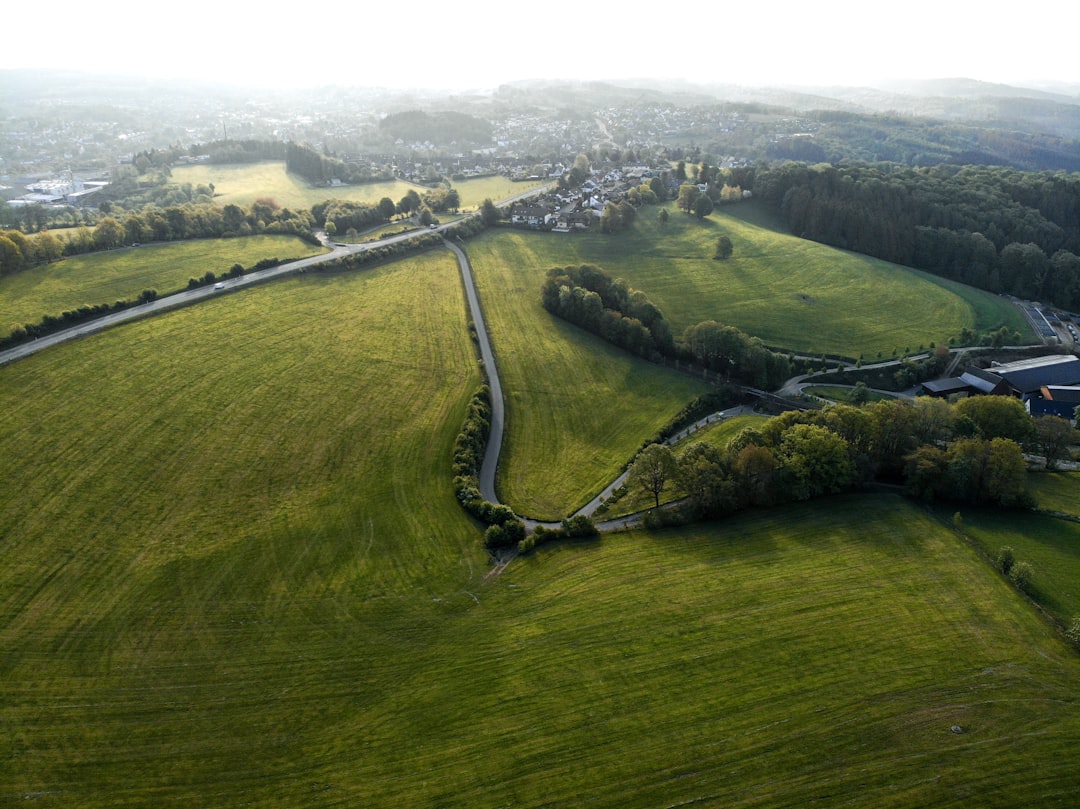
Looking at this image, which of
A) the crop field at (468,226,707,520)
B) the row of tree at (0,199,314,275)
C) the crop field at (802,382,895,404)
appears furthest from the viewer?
the row of tree at (0,199,314,275)

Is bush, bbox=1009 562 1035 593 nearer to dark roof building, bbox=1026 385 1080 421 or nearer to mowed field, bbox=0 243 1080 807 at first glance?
mowed field, bbox=0 243 1080 807

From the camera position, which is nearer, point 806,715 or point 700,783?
point 700,783

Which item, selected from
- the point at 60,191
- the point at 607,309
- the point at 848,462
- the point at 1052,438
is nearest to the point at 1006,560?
the point at 848,462

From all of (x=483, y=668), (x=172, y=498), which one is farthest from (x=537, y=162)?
(x=483, y=668)

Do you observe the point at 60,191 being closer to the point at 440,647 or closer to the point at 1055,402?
the point at 440,647

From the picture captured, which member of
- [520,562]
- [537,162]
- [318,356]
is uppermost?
[537,162]

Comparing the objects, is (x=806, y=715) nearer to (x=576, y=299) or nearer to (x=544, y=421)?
(x=544, y=421)

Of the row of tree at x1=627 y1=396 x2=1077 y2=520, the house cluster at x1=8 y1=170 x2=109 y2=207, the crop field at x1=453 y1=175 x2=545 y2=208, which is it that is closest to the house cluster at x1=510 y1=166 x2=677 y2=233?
the crop field at x1=453 y1=175 x2=545 y2=208
